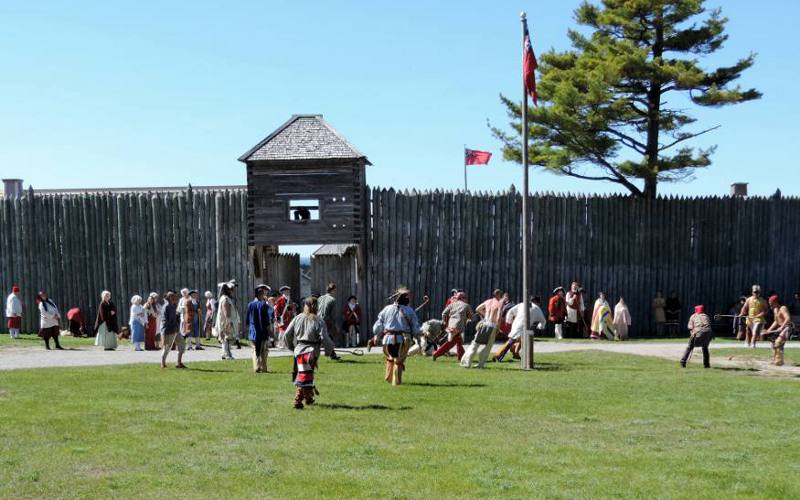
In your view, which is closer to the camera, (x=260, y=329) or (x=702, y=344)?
(x=260, y=329)

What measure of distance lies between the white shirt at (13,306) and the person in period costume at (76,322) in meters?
1.60

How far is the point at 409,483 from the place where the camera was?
9.13 meters

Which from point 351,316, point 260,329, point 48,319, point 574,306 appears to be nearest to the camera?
point 260,329

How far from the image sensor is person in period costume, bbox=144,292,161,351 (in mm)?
25531

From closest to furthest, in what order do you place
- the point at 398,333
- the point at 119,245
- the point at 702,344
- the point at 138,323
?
the point at 398,333 < the point at 702,344 < the point at 138,323 < the point at 119,245

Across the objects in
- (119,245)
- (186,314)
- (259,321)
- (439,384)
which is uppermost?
(119,245)

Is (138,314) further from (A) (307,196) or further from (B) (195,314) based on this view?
(A) (307,196)

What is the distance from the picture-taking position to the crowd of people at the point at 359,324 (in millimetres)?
16500

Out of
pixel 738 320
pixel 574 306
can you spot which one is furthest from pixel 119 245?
pixel 738 320

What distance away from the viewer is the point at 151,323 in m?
25.7

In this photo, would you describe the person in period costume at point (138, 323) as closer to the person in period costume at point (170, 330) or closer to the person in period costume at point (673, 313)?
the person in period costume at point (170, 330)

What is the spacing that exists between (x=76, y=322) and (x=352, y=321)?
9212 millimetres

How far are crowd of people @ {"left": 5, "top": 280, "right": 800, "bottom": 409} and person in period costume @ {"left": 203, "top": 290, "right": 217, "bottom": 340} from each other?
0.03 metres

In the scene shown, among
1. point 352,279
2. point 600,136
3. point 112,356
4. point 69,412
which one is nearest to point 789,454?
point 69,412
